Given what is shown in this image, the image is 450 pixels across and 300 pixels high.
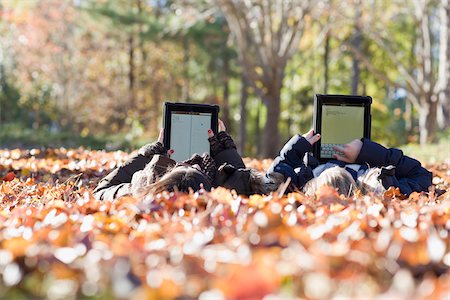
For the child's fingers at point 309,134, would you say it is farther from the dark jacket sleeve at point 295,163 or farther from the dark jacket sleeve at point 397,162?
the dark jacket sleeve at point 397,162

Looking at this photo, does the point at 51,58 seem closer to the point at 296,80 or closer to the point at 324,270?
the point at 296,80

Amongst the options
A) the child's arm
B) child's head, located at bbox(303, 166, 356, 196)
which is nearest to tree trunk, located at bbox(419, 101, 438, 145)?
the child's arm

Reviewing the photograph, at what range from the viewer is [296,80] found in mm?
36719

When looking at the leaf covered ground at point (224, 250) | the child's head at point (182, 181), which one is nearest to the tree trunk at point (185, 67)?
the child's head at point (182, 181)

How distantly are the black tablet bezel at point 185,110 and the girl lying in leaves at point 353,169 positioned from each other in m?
0.89

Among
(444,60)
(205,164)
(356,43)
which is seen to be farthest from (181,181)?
(356,43)

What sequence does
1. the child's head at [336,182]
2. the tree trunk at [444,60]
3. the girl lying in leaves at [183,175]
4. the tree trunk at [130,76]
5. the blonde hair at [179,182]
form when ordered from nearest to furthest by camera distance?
1. the blonde hair at [179,182]
2. the girl lying in leaves at [183,175]
3. the child's head at [336,182]
4. the tree trunk at [444,60]
5. the tree trunk at [130,76]

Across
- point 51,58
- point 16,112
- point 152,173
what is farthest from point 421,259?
point 51,58

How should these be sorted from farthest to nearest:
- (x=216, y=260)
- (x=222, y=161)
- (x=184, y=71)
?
(x=184, y=71) → (x=222, y=161) → (x=216, y=260)

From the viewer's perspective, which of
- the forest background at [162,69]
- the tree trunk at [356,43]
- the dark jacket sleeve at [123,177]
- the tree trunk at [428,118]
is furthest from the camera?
the forest background at [162,69]

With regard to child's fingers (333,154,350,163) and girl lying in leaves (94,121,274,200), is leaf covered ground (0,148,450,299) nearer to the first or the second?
girl lying in leaves (94,121,274,200)

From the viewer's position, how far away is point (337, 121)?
5992 mm

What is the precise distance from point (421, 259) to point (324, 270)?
40cm

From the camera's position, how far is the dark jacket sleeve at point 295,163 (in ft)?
16.4
